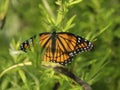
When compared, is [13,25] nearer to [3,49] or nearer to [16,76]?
[3,49]

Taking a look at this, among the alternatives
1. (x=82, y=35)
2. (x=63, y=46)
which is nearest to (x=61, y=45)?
→ (x=63, y=46)

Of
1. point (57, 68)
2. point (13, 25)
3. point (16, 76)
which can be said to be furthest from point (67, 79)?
point (13, 25)

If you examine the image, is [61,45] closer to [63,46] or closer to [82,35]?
[63,46]

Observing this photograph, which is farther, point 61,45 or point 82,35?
point 82,35
